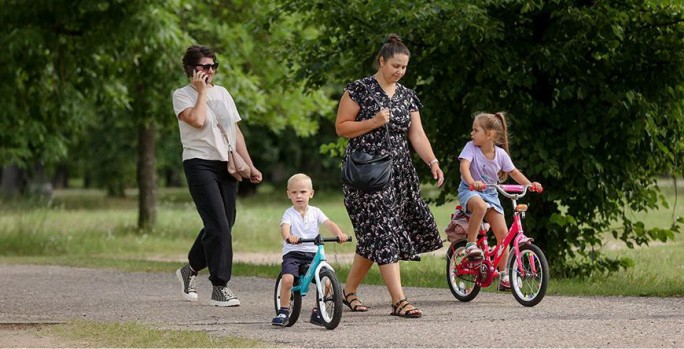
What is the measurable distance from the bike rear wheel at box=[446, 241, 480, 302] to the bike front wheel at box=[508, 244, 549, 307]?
0.52 m

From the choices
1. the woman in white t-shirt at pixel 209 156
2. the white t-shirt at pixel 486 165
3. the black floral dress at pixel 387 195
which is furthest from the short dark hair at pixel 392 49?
the woman in white t-shirt at pixel 209 156

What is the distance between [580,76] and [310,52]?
2.85m

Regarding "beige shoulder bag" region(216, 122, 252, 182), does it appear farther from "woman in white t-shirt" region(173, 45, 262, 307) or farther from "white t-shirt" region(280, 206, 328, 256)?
"white t-shirt" region(280, 206, 328, 256)

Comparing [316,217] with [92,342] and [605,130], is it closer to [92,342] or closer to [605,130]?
[92,342]

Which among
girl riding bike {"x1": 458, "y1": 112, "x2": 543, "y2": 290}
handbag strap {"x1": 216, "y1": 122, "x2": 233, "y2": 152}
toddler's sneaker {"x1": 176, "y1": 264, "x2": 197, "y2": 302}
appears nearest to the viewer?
girl riding bike {"x1": 458, "y1": 112, "x2": 543, "y2": 290}

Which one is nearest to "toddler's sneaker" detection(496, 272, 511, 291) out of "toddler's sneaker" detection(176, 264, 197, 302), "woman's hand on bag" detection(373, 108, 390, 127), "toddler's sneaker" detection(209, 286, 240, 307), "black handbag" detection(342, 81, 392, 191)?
"black handbag" detection(342, 81, 392, 191)

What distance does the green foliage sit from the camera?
11734 millimetres

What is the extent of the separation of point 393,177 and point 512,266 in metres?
1.13

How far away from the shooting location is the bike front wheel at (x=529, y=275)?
8.84 meters

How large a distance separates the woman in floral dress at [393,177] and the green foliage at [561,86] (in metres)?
2.74

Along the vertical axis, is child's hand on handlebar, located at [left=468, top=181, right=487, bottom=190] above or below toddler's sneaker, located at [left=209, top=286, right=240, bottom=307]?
above

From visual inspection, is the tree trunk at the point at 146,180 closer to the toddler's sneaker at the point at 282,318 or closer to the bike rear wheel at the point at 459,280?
the bike rear wheel at the point at 459,280

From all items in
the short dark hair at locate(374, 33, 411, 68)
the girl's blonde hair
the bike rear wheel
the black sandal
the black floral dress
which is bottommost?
the black sandal

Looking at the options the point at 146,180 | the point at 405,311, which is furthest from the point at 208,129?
the point at 146,180
